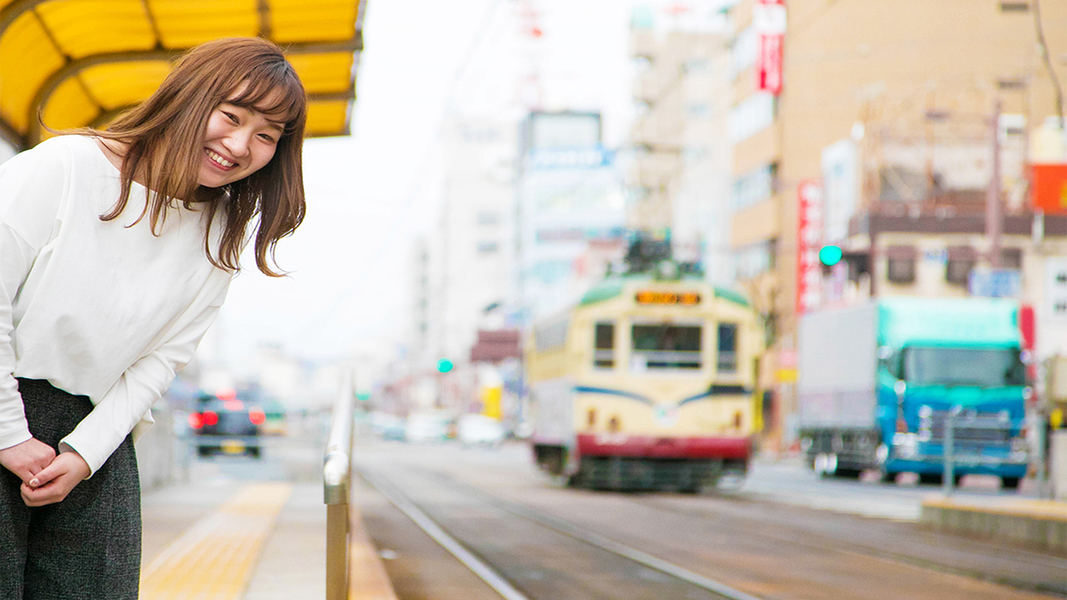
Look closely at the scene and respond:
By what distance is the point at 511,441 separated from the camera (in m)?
72.4

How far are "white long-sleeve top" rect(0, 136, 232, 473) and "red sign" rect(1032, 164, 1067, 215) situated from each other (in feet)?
121

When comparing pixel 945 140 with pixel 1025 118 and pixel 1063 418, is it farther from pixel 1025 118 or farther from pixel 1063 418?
pixel 1063 418

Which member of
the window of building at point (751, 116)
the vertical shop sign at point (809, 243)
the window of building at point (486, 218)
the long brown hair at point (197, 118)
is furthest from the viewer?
the window of building at point (486, 218)

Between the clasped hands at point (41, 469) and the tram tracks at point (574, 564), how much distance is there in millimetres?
6005

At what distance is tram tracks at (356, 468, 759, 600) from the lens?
336 inches

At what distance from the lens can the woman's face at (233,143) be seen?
8.43 ft

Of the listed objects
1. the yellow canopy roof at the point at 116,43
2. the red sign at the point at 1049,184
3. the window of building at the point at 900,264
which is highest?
the red sign at the point at 1049,184

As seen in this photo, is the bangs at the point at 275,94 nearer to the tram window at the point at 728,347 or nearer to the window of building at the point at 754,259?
the tram window at the point at 728,347

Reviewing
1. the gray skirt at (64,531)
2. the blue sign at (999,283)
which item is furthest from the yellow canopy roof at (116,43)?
the blue sign at (999,283)

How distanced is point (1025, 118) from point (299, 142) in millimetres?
42408

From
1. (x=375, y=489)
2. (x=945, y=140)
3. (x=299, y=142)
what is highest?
(x=945, y=140)

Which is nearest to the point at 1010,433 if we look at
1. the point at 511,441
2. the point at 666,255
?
the point at 666,255

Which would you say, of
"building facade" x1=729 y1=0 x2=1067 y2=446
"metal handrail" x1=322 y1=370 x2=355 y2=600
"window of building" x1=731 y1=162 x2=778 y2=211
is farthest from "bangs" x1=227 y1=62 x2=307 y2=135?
"window of building" x1=731 y1=162 x2=778 y2=211

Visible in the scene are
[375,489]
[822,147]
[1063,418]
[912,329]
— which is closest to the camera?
[1063,418]
